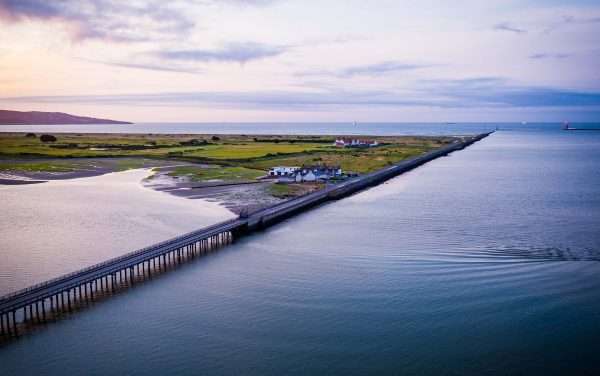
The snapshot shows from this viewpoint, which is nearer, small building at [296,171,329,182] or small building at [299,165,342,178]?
small building at [296,171,329,182]

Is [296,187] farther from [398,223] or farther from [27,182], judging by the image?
[27,182]

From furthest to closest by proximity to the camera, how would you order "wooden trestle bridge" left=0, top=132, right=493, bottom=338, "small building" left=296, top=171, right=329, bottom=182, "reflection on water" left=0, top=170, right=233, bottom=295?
1. "small building" left=296, top=171, right=329, bottom=182
2. "reflection on water" left=0, top=170, right=233, bottom=295
3. "wooden trestle bridge" left=0, top=132, right=493, bottom=338

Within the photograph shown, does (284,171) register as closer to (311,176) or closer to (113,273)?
(311,176)

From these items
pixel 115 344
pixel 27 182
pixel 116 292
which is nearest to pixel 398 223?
pixel 116 292

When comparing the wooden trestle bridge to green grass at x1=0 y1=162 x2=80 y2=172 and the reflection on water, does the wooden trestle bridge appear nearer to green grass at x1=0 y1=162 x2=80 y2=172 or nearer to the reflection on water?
the reflection on water

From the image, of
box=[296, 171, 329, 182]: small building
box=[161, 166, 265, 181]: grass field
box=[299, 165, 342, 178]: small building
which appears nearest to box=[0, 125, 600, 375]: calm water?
box=[296, 171, 329, 182]: small building

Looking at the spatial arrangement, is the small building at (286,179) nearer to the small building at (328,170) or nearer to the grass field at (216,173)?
the small building at (328,170)

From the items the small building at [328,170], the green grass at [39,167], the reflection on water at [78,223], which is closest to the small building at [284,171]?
the small building at [328,170]
